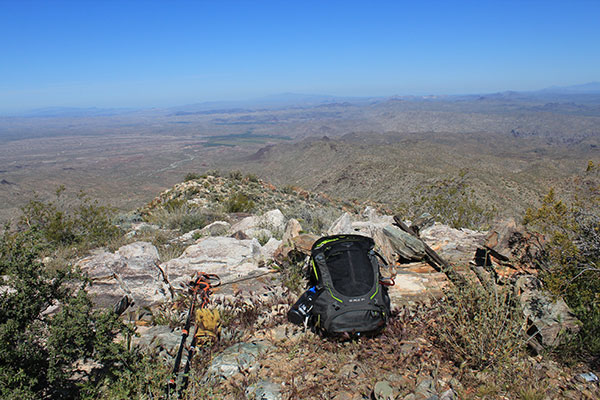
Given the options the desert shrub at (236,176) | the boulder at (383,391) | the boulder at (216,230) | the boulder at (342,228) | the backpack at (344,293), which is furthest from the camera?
the desert shrub at (236,176)

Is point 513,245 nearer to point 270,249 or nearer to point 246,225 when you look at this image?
point 270,249

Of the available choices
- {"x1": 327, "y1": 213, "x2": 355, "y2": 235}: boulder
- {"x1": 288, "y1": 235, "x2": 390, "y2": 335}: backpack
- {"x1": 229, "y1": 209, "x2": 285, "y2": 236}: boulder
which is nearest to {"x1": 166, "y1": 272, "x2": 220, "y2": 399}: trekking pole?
{"x1": 288, "y1": 235, "x2": 390, "y2": 335}: backpack

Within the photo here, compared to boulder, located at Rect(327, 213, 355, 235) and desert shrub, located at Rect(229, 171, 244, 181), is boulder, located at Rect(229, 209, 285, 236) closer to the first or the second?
boulder, located at Rect(327, 213, 355, 235)

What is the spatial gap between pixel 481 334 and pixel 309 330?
1582mm

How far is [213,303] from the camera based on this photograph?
4.01 metres

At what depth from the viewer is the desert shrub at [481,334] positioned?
284 centimetres

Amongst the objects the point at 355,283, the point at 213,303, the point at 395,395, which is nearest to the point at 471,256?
the point at 355,283

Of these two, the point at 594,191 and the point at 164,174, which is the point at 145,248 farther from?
the point at 164,174

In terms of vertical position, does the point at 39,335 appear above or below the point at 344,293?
above

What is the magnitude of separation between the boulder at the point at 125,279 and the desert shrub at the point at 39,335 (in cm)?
163

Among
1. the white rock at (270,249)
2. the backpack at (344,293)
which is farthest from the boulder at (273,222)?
the backpack at (344,293)

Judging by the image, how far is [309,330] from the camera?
133 inches

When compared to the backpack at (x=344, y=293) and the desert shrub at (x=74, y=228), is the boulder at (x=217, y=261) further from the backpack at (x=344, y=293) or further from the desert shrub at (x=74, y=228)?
the desert shrub at (x=74, y=228)

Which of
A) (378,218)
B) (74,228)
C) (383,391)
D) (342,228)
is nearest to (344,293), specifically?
(383,391)
